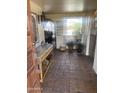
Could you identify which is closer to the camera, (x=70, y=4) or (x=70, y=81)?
(x=70, y=81)

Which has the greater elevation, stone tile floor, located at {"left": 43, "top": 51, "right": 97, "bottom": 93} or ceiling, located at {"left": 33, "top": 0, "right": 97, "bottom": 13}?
ceiling, located at {"left": 33, "top": 0, "right": 97, "bottom": 13}

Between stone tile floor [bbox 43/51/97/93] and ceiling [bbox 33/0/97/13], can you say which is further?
ceiling [bbox 33/0/97/13]

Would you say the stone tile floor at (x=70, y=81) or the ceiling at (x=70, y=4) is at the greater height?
the ceiling at (x=70, y=4)

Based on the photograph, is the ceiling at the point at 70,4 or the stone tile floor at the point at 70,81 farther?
the ceiling at the point at 70,4

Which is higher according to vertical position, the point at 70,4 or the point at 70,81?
the point at 70,4
